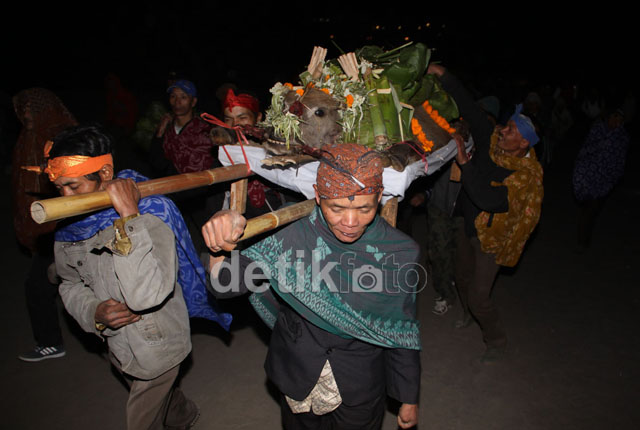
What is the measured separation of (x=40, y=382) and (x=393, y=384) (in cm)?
343

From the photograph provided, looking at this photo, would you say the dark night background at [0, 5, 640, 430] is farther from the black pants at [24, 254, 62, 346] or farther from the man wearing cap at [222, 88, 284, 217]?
the man wearing cap at [222, 88, 284, 217]

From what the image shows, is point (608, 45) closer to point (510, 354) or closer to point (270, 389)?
point (510, 354)

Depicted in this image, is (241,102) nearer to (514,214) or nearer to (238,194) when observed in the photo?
(238,194)

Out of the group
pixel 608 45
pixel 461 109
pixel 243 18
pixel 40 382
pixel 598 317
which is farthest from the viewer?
pixel 608 45

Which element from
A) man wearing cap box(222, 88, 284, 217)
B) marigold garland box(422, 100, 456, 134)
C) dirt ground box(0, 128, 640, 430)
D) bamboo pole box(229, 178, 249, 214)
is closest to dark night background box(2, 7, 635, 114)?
dirt ground box(0, 128, 640, 430)

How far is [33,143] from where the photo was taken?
11.2 ft

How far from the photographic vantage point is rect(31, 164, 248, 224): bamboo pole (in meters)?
1.44

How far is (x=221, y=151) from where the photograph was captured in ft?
9.23

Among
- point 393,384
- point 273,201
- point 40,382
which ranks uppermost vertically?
point 273,201

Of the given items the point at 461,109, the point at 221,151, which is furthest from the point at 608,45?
the point at 221,151

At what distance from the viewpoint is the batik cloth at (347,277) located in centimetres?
199

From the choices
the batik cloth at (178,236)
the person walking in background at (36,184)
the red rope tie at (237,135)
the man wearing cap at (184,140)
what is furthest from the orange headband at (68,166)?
the man wearing cap at (184,140)

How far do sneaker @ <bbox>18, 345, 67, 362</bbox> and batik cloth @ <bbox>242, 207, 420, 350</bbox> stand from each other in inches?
127

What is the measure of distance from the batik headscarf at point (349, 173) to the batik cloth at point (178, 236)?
952 millimetres
